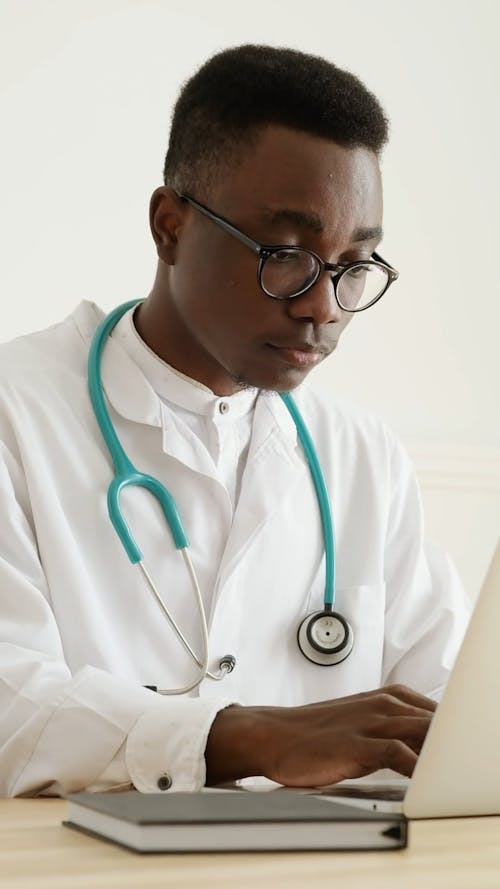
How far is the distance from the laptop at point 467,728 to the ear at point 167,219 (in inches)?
38.4

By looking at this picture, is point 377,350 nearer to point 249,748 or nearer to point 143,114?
point 143,114

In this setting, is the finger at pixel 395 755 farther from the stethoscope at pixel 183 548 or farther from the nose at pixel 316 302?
the nose at pixel 316 302

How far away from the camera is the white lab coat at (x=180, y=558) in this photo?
1375 millimetres

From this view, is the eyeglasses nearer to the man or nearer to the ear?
the man

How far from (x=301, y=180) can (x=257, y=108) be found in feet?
0.45

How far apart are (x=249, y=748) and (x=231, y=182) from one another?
76 centimetres

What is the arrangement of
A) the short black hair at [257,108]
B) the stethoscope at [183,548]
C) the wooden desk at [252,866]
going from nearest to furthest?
the wooden desk at [252,866]
the stethoscope at [183,548]
the short black hair at [257,108]

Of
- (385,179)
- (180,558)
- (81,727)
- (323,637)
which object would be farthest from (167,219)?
(385,179)

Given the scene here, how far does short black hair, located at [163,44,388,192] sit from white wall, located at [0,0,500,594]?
2.28 ft

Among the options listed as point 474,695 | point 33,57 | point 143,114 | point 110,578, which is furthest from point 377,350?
point 474,695

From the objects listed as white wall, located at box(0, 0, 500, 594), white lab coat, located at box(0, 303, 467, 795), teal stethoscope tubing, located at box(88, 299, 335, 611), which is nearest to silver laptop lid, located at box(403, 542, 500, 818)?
white lab coat, located at box(0, 303, 467, 795)

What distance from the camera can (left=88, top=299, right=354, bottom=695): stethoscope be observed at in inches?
54.1

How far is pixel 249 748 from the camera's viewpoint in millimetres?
1011

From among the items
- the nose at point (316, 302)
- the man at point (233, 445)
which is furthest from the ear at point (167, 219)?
the nose at point (316, 302)
